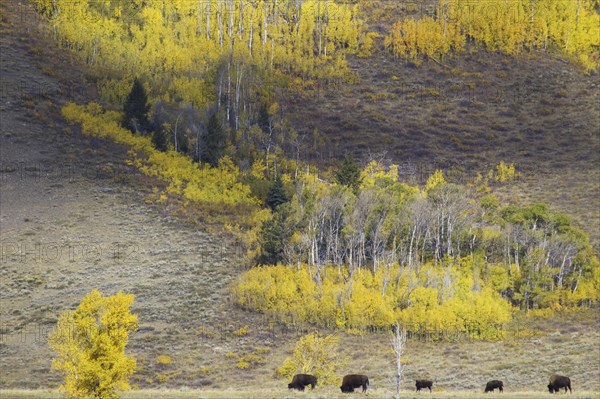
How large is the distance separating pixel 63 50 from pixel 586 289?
8389 centimetres

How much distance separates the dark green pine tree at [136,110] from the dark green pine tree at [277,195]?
24.2 m

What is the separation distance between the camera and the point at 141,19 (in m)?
138

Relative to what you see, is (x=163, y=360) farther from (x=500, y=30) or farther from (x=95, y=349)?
(x=500, y=30)

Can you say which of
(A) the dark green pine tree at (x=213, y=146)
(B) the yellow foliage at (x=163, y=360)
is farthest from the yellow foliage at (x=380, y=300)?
(A) the dark green pine tree at (x=213, y=146)

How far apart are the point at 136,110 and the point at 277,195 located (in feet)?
87.2

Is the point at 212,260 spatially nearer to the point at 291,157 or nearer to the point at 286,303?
the point at 286,303

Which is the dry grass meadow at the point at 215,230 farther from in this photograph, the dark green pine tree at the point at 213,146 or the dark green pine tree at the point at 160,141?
the dark green pine tree at the point at 213,146

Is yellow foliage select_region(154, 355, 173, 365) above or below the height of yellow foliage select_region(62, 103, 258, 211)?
below

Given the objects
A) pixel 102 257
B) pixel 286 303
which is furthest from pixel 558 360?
pixel 102 257

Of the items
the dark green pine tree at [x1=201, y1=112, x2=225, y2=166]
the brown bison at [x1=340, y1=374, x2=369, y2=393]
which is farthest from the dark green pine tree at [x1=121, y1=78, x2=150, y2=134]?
the brown bison at [x1=340, y1=374, x2=369, y2=393]

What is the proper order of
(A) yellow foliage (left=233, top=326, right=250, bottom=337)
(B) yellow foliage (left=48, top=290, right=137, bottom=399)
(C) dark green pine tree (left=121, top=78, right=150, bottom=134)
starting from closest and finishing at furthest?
(B) yellow foliage (left=48, top=290, right=137, bottom=399) < (A) yellow foliage (left=233, top=326, right=250, bottom=337) < (C) dark green pine tree (left=121, top=78, right=150, bottom=134)

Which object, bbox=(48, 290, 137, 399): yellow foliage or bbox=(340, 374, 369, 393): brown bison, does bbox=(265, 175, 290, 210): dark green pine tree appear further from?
bbox=(48, 290, 137, 399): yellow foliage

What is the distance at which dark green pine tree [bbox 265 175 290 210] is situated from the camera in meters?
86.9

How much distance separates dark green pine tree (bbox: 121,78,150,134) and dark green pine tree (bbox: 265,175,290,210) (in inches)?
953
